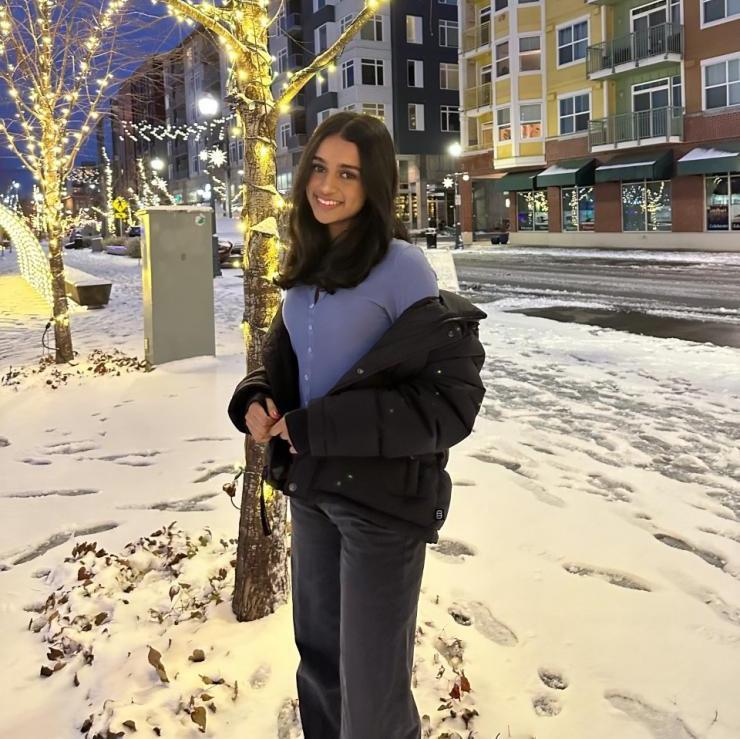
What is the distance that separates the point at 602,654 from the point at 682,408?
4438mm

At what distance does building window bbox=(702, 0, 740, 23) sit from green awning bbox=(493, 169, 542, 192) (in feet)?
35.9

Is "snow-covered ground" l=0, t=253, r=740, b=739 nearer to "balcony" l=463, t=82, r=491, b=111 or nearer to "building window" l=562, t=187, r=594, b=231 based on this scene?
"building window" l=562, t=187, r=594, b=231

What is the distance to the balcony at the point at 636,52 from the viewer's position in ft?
107

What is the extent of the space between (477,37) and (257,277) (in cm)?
4576

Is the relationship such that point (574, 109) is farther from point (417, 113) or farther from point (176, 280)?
point (176, 280)

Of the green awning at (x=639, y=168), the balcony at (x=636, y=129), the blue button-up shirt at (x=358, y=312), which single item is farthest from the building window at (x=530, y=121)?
the blue button-up shirt at (x=358, y=312)

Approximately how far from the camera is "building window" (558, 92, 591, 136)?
38.3m

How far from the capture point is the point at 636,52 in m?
34.2

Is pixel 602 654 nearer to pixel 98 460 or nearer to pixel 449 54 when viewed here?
pixel 98 460

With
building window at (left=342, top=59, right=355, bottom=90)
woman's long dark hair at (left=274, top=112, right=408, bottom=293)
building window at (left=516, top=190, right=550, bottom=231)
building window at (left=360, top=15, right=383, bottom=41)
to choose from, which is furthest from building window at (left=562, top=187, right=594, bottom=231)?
woman's long dark hair at (left=274, top=112, right=408, bottom=293)

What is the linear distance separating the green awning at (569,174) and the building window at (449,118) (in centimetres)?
1937

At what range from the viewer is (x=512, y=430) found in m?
6.62

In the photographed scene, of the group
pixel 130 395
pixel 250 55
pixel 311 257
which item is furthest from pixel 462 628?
pixel 130 395

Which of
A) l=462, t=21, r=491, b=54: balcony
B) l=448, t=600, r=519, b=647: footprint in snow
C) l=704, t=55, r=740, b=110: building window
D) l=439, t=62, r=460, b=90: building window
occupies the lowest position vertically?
l=448, t=600, r=519, b=647: footprint in snow
